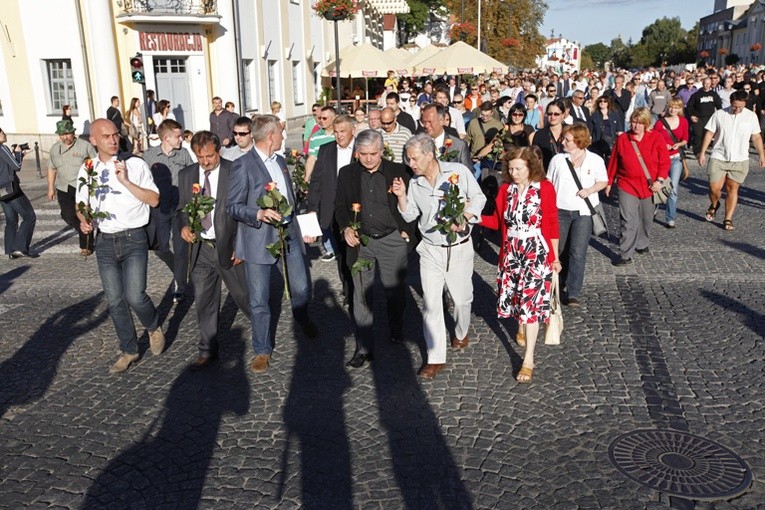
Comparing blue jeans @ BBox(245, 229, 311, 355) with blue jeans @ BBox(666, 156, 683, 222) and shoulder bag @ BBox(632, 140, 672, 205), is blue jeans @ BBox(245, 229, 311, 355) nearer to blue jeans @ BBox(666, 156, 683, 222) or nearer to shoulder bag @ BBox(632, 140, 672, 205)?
shoulder bag @ BBox(632, 140, 672, 205)

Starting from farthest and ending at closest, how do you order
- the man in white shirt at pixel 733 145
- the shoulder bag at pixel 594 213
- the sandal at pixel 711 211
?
the sandal at pixel 711 211
the man in white shirt at pixel 733 145
the shoulder bag at pixel 594 213

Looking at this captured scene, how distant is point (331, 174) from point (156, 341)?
2.18m

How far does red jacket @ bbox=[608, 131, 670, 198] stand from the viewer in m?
8.27

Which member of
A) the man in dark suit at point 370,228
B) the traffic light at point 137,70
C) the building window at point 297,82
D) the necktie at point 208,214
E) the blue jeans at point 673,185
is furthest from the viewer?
the building window at point 297,82

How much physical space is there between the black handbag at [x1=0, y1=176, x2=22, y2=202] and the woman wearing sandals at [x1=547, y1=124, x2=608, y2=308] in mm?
7059

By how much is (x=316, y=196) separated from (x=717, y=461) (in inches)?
163

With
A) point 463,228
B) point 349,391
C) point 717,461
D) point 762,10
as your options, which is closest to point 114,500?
point 349,391

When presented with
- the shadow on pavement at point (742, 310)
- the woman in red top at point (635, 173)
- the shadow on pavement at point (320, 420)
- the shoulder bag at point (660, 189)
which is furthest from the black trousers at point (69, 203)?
the shadow on pavement at point (742, 310)

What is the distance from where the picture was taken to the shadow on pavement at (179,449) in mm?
4125

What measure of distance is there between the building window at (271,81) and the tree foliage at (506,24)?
22.1 meters

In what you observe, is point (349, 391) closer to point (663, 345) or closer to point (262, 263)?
point (262, 263)

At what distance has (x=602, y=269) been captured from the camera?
8.51m

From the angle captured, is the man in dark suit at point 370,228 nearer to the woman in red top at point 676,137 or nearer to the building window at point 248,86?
the woman in red top at point 676,137

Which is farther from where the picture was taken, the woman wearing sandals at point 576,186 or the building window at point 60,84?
the building window at point 60,84
